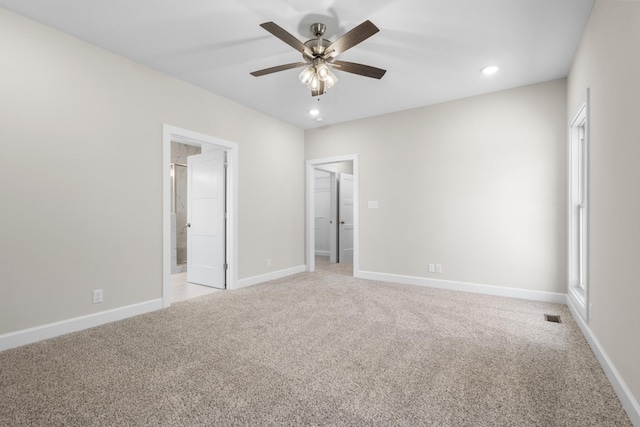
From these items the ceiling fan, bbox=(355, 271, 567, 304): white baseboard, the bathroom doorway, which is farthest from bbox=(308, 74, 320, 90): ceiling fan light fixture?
the bathroom doorway

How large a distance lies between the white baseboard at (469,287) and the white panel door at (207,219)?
2.27 m

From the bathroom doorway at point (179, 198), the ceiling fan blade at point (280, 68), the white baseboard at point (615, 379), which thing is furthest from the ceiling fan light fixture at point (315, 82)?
the bathroom doorway at point (179, 198)

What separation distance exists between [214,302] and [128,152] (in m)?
1.94

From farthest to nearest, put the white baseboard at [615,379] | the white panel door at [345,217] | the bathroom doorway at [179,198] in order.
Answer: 1. the white panel door at [345,217]
2. the bathroom doorway at [179,198]
3. the white baseboard at [615,379]

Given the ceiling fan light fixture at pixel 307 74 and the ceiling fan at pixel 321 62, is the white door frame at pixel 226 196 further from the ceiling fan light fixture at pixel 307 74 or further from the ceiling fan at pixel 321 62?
the ceiling fan light fixture at pixel 307 74

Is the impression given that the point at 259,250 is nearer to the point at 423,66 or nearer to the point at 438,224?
the point at 438,224

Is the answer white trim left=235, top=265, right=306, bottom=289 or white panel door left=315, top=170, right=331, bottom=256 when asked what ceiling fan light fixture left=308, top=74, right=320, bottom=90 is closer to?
white trim left=235, top=265, right=306, bottom=289

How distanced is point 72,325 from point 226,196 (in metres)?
2.29

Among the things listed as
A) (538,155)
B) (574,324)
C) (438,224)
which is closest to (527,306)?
(574,324)

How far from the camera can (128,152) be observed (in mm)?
3229

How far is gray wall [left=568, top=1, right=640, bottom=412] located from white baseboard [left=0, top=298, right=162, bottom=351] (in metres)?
3.93

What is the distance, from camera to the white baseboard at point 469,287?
3.72m

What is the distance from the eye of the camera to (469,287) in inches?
166

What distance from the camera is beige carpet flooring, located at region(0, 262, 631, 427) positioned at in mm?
1647
